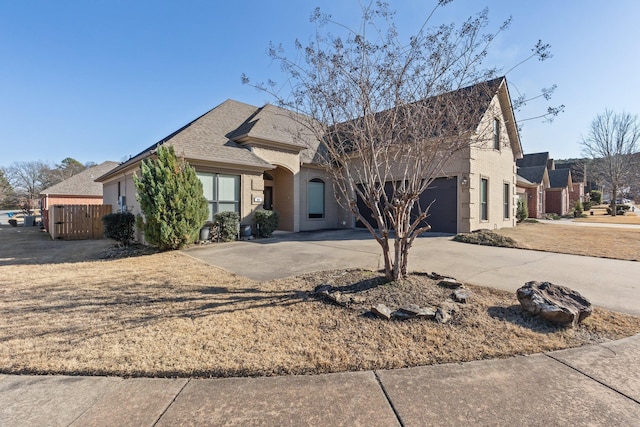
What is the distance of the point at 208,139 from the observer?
41.2 feet

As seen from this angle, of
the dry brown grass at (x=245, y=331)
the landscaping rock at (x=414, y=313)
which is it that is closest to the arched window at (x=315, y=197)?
the dry brown grass at (x=245, y=331)

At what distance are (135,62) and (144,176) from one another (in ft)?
19.6

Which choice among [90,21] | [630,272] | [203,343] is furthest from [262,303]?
[90,21]

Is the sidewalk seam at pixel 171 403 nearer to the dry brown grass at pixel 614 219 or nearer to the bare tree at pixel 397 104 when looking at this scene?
the bare tree at pixel 397 104

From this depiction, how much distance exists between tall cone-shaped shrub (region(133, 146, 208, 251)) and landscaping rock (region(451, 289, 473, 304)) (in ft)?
26.6

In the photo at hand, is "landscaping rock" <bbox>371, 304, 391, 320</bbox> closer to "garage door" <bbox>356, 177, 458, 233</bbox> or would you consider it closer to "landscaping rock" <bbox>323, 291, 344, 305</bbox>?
"landscaping rock" <bbox>323, 291, 344, 305</bbox>

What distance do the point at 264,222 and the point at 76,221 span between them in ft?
33.6

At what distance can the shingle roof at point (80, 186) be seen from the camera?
26297 mm

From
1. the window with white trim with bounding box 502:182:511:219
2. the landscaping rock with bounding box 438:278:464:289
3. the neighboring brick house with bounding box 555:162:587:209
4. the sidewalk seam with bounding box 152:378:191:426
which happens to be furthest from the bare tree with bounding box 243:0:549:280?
the neighboring brick house with bounding box 555:162:587:209

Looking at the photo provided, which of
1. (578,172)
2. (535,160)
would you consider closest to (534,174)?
(535,160)

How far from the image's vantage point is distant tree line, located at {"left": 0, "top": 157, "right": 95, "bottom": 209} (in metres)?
43.0

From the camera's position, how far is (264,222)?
41.3 ft

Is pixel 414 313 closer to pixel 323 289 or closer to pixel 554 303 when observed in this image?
pixel 323 289

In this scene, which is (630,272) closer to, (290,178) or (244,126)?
(290,178)
